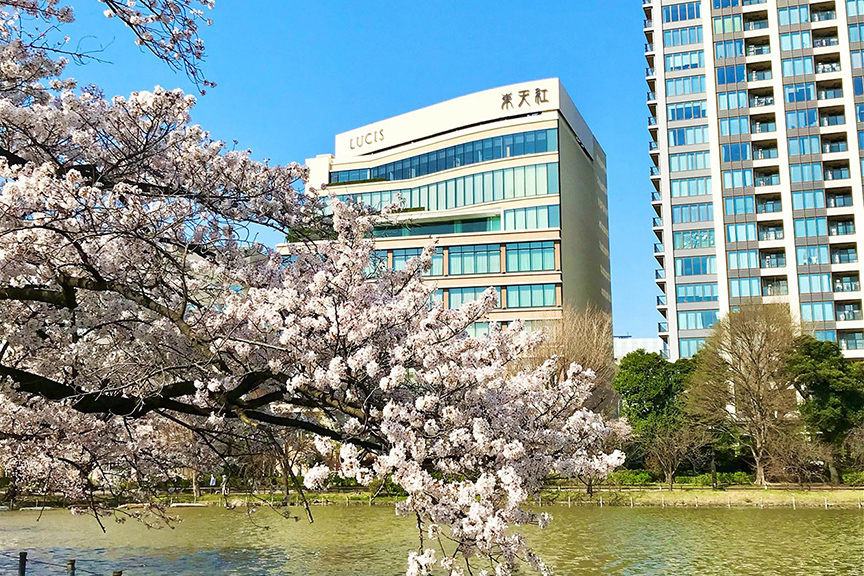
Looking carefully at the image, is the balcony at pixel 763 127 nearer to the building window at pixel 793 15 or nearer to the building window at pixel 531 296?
the building window at pixel 793 15

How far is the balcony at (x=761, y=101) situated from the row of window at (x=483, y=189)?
1531cm

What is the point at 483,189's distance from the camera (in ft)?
191

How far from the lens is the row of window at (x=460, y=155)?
56750 mm

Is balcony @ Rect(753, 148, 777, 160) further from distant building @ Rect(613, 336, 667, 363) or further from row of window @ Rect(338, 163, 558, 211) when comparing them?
distant building @ Rect(613, 336, 667, 363)

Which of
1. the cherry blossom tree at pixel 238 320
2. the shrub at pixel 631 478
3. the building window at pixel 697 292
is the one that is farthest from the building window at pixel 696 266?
the cherry blossom tree at pixel 238 320

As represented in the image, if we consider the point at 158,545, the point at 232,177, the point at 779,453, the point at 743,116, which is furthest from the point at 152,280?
the point at 743,116

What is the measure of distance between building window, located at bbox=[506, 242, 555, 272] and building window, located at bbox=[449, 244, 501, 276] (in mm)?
912

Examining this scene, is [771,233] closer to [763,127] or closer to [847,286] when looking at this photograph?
[847,286]

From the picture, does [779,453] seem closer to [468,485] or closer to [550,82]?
[550,82]

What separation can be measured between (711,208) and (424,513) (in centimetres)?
5434

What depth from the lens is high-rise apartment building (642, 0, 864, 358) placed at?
5344 centimetres

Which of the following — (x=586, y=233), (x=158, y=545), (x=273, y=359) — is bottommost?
(x=158, y=545)

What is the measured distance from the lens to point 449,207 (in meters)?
59.8

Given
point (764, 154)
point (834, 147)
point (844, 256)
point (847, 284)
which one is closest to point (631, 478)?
point (847, 284)
